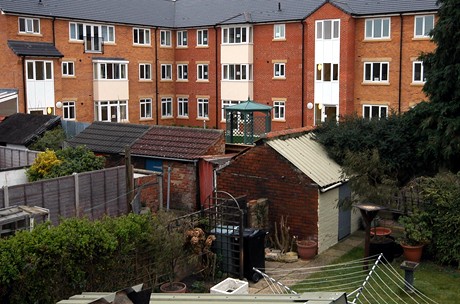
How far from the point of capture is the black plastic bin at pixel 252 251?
14594mm

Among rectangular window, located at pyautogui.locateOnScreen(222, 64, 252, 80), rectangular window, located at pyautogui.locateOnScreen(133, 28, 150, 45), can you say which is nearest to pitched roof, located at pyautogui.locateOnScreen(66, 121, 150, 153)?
rectangular window, located at pyautogui.locateOnScreen(222, 64, 252, 80)

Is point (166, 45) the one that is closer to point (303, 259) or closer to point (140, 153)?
point (140, 153)

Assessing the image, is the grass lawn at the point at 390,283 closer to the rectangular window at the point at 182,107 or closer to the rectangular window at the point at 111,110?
the rectangular window at the point at 111,110

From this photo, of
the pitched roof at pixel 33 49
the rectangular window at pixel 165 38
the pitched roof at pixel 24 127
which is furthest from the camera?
the rectangular window at pixel 165 38

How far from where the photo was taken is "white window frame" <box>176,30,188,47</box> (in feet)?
157

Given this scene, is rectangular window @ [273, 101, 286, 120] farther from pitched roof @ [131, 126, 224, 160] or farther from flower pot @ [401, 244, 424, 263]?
flower pot @ [401, 244, 424, 263]

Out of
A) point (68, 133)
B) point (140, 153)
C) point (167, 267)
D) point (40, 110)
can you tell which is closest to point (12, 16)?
point (40, 110)

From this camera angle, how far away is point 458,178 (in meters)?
16.7

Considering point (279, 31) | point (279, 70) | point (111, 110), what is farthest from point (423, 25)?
point (111, 110)

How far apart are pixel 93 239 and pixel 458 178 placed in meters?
11.0

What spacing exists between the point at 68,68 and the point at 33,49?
3.90m

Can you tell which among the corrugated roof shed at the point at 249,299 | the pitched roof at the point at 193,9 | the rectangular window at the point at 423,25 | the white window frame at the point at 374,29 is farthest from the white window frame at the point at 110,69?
the corrugated roof shed at the point at 249,299

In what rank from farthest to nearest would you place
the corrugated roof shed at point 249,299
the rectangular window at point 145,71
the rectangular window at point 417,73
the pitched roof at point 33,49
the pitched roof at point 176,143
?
1. the rectangular window at point 145,71
2. the rectangular window at point 417,73
3. the pitched roof at point 33,49
4. the pitched roof at point 176,143
5. the corrugated roof shed at point 249,299

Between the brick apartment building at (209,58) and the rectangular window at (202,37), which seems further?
the rectangular window at (202,37)
